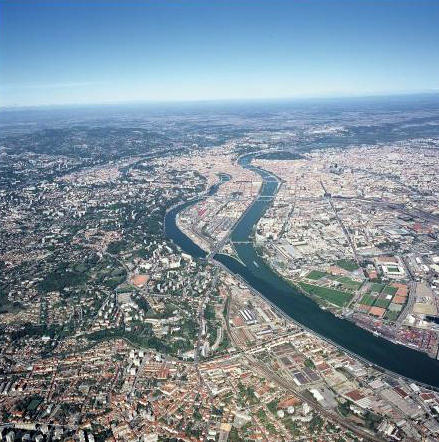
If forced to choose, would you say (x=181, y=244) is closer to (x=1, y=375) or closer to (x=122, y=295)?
(x=122, y=295)

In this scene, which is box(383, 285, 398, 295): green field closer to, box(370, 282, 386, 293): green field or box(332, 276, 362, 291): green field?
box(370, 282, 386, 293): green field

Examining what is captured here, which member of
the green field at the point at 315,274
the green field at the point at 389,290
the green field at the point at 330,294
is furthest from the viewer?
the green field at the point at 315,274

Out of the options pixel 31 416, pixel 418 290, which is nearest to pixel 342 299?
pixel 418 290

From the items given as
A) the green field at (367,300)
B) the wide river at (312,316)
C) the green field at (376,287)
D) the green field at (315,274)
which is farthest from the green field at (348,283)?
the wide river at (312,316)

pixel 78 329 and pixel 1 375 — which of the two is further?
pixel 78 329

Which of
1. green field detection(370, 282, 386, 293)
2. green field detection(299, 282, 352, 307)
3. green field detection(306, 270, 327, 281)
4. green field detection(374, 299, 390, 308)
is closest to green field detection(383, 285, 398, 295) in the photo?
green field detection(370, 282, 386, 293)

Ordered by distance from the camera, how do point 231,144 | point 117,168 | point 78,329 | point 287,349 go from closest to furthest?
point 287,349
point 78,329
point 117,168
point 231,144

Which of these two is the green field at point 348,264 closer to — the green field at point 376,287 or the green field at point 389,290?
the green field at point 376,287
